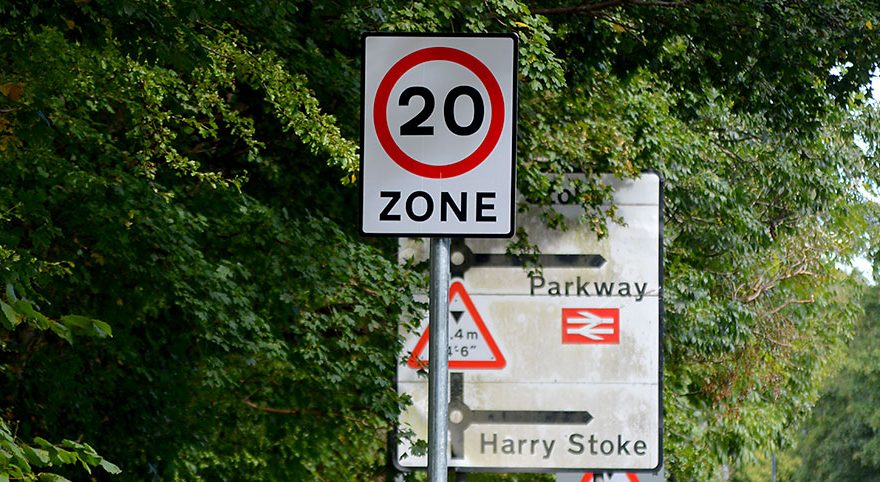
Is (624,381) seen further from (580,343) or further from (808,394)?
(808,394)

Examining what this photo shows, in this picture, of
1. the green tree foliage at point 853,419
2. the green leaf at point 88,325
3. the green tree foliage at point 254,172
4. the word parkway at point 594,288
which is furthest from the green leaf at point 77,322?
the green tree foliage at point 853,419

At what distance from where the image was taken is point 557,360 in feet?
23.1

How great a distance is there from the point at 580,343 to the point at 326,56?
507 cm

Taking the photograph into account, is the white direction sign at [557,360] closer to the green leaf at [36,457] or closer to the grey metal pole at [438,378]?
the green leaf at [36,457]

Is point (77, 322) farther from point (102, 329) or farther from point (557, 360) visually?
point (557, 360)

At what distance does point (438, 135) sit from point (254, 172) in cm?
790

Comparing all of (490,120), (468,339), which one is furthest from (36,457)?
(490,120)

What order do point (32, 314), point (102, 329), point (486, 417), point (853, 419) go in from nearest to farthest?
point (102, 329)
point (32, 314)
point (486, 417)
point (853, 419)

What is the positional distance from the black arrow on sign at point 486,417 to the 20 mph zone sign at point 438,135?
2.75m

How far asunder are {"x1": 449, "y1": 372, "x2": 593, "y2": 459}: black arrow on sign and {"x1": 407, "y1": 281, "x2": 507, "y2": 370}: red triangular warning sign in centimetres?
10

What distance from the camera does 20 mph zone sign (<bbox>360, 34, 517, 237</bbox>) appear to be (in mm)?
4363

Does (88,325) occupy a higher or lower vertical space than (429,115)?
lower

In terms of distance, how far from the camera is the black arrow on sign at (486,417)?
704cm

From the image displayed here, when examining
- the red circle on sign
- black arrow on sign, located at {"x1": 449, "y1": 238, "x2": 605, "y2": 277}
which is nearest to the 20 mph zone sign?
the red circle on sign
